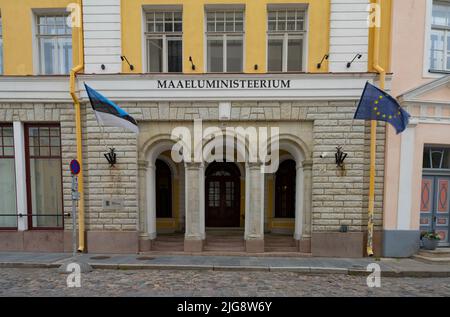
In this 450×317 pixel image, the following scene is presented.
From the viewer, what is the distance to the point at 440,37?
7934mm

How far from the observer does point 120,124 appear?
255 inches

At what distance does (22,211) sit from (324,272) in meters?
10.1

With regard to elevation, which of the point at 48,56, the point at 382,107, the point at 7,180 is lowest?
the point at 7,180

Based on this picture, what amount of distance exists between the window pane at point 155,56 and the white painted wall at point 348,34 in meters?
5.71

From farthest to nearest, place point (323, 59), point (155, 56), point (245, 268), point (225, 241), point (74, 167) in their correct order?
1. point (225, 241)
2. point (155, 56)
3. point (323, 59)
4. point (245, 268)
5. point (74, 167)

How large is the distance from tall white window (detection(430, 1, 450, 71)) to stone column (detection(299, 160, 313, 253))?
540 centimetres

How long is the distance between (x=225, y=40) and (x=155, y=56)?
2.50 metres

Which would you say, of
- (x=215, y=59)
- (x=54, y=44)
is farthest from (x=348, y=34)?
(x=54, y=44)

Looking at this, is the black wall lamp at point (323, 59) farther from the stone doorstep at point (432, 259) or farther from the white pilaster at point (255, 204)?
the stone doorstep at point (432, 259)

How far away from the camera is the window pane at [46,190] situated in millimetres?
8336

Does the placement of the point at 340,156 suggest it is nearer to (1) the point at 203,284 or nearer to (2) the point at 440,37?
(2) the point at 440,37

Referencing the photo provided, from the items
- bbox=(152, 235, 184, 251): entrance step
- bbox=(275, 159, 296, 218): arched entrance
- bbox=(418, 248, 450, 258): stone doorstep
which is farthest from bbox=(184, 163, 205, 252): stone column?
bbox=(418, 248, 450, 258): stone doorstep

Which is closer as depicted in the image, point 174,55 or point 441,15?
point 441,15
